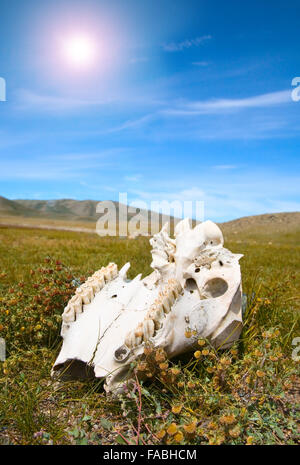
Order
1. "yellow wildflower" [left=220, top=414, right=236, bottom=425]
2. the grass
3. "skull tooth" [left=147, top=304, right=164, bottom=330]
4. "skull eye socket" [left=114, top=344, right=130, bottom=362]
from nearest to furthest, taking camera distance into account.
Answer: "yellow wildflower" [left=220, top=414, right=236, bottom=425]
the grass
"skull eye socket" [left=114, top=344, right=130, bottom=362]
"skull tooth" [left=147, top=304, right=164, bottom=330]

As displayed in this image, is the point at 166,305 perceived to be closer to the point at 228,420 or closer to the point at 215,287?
the point at 215,287

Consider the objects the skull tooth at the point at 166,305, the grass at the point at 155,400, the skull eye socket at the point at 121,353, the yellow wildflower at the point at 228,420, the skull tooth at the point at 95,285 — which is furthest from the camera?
the skull tooth at the point at 95,285

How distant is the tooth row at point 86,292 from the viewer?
12.4 ft

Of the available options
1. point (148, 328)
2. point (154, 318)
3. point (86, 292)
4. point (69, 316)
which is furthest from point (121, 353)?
point (86, 292)

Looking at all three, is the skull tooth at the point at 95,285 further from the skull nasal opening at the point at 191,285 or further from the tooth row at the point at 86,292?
the skull nasal opening at the point at 191,285

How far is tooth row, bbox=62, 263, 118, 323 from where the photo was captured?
3.79 meters

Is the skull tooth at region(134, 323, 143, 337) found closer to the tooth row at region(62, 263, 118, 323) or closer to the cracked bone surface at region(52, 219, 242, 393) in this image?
the cracked bone surface at region(52, 219, 242, 393)

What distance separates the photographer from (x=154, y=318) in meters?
3.27

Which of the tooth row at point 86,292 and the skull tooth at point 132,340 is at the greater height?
the tooth row at point 86,292

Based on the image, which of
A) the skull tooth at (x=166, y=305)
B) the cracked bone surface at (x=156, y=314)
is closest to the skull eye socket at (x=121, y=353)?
the cracked bone surface at (x=156, y=314)

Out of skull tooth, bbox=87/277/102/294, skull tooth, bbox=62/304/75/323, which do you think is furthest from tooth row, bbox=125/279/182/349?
skull tooth, bbox=87/277/102/294

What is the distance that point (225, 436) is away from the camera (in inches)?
106

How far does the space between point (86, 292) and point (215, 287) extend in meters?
1.60
